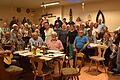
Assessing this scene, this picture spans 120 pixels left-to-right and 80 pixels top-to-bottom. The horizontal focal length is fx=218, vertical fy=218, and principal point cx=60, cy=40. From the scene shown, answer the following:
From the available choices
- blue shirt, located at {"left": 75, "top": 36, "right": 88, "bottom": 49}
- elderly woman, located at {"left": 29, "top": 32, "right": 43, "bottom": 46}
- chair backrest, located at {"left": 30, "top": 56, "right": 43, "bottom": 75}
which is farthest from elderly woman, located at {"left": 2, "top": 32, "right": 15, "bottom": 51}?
blue shirt, located at {"left": 75, "top": 36, "right": 88, "bottom": 49}

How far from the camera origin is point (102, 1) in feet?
37.5

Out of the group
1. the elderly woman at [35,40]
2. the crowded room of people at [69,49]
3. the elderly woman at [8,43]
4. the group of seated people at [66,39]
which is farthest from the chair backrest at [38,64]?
the elderly woman at [8,43]

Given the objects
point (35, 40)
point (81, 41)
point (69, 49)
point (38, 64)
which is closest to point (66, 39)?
point (69, 49)

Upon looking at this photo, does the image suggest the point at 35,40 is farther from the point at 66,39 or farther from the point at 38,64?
the point at 66,39

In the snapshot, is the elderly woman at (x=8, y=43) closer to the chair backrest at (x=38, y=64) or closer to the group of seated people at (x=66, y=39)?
the group of seated people at (x=66, y=39)

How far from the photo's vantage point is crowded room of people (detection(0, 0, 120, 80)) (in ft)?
15.1

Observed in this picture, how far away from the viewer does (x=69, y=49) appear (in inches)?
316

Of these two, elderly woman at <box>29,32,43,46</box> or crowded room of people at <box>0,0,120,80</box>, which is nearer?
crowded room of people at <box>0,0,120,80</box>

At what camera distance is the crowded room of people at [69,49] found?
4.61 meters

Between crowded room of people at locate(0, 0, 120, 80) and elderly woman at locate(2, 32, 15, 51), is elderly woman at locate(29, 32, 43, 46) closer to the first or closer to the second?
crowded room of people at locate(0, 0, 120, 80)

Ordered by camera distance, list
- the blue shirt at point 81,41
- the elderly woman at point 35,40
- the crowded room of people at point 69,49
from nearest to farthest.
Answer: the crowded room of people at point 69,49 < the elderly woman at point 35,40 < the blue shirt at point 81,41

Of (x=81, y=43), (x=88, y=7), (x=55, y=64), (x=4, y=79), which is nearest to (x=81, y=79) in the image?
(x=55, y=64)

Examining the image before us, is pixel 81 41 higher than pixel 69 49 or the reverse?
higher

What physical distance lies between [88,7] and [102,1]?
3.31 feet
